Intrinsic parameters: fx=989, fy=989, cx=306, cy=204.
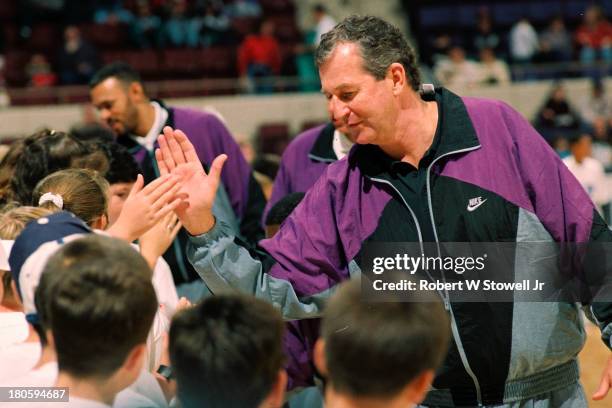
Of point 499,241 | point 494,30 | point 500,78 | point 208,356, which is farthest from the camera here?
point 494,30

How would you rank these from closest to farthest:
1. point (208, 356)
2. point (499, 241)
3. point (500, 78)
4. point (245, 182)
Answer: point (208, 356)
point (499, 241)
point (245, 182)
point (500, 78)

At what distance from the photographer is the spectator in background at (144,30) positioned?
46.9 feet

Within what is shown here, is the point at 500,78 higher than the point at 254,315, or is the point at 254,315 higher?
the point at 254,315

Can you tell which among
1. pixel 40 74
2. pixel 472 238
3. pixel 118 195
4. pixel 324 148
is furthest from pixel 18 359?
pixel 40 74

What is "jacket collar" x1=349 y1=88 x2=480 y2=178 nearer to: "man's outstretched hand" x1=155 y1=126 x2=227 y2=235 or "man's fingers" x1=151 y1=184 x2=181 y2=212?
"man's outstretched hand" x1=155 y1=126 x2=227 y2=235

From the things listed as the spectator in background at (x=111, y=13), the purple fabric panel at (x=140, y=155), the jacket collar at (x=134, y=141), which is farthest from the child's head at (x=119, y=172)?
the spectator in background at (x=111, y=13)

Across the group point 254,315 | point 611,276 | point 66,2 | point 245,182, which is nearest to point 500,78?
point 66,2

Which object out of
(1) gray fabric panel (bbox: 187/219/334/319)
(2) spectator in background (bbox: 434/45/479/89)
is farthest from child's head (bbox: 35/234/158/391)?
(2) spectator in background (bbox: 434/45/479/89)

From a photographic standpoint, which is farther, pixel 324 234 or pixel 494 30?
pixel 494 30

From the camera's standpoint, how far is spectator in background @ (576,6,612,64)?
49.3ft

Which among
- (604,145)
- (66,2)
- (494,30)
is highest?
(66,2)

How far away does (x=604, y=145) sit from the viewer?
13.5 meters

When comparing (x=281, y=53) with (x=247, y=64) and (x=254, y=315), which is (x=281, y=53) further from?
(x=254, y=315)

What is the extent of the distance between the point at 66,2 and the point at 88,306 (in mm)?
13225
